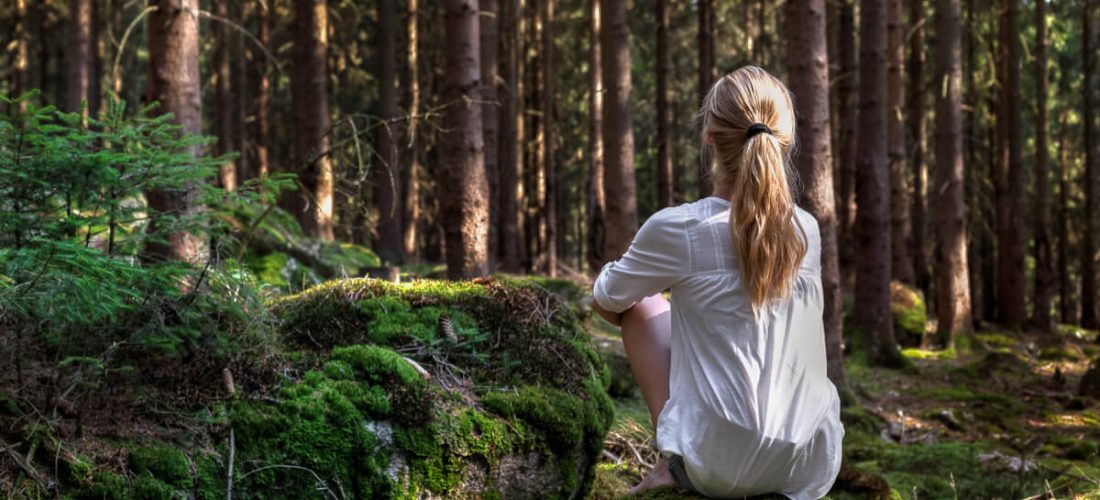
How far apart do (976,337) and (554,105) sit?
40.1 feet

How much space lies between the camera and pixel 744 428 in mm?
3029

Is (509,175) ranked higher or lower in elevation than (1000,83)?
lower

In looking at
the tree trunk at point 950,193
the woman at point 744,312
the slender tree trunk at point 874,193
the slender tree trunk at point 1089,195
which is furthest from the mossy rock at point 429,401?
the slender tree trunk at point 1089,195

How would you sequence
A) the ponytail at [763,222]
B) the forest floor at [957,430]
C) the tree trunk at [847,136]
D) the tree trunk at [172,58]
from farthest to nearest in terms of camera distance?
the tree trunk at [847,136], the tree trunk at [172,58], the forest floor at [957,430], the ponytail at [763,222]

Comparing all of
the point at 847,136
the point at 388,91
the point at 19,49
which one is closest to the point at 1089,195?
the point at 847,136

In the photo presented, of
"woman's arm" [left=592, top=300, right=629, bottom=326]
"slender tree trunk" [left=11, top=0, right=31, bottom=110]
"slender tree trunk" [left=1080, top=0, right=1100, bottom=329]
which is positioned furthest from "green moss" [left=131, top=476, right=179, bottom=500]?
"slender tree trunk" [left=1080, top=0, right=1100, bottom=329]

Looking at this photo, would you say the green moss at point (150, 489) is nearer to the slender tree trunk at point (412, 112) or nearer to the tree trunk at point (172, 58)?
the tree trunk at point (172, 58)

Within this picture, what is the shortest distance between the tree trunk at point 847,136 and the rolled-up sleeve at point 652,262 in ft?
41.1

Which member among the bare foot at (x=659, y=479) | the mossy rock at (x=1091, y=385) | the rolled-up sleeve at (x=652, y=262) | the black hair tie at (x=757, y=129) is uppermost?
the black hair tie at (x=757, y=129)

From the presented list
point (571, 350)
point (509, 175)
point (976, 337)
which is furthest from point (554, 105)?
point (571, 350)

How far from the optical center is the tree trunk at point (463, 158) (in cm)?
800

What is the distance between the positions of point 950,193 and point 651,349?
1314cm

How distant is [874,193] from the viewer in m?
12.4

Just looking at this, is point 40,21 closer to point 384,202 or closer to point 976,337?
point 384,202
